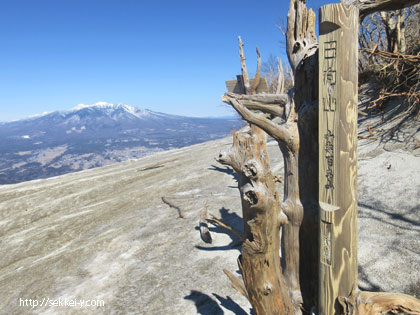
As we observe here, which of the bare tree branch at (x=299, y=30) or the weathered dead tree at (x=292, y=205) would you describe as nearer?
the weathered dead tree at (x=292, y=205)

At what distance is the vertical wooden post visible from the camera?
218 cm

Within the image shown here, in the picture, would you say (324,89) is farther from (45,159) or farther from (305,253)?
(45,159)

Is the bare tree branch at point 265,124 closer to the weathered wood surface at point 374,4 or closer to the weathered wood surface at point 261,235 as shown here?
the weathered wood surface at point 261,235

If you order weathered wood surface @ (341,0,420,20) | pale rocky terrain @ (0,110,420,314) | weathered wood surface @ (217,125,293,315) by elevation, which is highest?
weathered wood surface @ (341,0,420,20)

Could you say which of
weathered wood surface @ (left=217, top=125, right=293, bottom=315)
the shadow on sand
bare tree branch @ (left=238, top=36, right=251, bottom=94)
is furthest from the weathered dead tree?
bare tree branch @ (left=238, top=36, right=251, bottom=94)

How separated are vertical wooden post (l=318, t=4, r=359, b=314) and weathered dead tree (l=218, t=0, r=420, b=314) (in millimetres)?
61

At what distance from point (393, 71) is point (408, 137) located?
8.02 ft

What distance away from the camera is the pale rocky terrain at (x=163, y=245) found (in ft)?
14.0

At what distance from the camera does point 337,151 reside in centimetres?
229

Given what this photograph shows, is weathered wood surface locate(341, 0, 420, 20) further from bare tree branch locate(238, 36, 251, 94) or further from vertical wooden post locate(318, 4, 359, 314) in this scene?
bare tree branch locate(238, 36, 251, 94)

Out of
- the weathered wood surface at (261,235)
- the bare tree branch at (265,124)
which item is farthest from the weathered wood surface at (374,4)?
the weathered wood surface at (261,235)

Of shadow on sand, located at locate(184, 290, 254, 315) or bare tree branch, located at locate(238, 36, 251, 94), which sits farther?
bare tree branch, located at locate(238, 36, 251, 94)

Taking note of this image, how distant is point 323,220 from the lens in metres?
2.44

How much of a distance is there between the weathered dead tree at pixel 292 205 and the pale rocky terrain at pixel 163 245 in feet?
4.01
